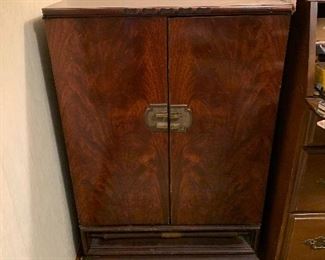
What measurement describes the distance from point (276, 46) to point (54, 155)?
0.76 metres

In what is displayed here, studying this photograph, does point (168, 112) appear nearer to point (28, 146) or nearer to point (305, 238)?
point (28, 146)

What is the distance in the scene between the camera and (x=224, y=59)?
94cm

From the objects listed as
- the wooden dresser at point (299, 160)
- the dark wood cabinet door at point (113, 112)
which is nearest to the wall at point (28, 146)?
the dark wood cabinet door at point (113, 112)

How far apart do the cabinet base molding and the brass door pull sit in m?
0.42

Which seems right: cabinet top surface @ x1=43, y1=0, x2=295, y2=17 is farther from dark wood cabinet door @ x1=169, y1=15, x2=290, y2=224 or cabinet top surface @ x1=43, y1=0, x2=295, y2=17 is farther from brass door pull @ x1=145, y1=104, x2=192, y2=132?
brass door pull @ x1=145, y1=104, x2=192, y2=132

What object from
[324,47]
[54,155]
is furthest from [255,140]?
[54,155]

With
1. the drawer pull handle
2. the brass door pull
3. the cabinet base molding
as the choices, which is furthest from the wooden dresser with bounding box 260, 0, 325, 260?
the brass door pull

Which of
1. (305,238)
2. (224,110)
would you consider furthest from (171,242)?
(224,110)

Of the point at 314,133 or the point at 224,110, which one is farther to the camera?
the point at 224,110

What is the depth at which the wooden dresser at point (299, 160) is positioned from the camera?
880 mm

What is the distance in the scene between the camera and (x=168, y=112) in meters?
1.01

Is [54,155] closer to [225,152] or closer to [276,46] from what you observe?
[225,152]

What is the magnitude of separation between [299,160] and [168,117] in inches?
15.5

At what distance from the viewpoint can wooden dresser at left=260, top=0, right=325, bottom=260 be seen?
0.88 meters
